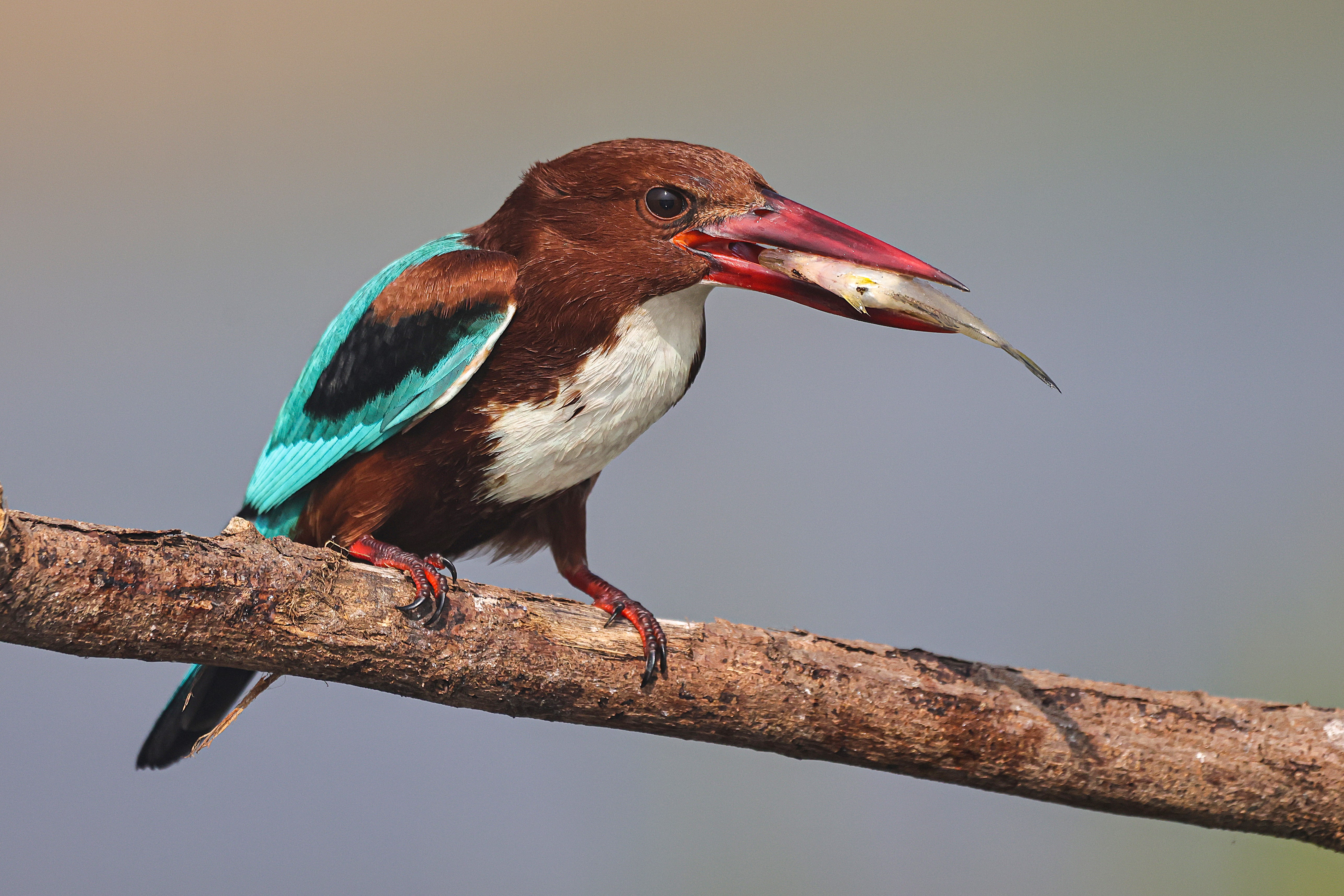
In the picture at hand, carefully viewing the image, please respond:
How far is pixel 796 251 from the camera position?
182 cm

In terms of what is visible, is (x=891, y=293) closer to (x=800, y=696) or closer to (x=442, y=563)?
(x=800, y=696)

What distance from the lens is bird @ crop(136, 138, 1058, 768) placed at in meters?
1.82

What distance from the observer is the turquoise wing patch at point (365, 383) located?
188 centimetres

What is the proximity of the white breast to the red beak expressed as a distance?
0.24ft

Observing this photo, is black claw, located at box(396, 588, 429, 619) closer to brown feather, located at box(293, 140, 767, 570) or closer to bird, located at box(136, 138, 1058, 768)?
bird, located at box(136, 138, 1058, 768)

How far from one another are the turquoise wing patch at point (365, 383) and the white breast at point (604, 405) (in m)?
0.14

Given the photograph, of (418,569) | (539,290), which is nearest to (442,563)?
(418,569)

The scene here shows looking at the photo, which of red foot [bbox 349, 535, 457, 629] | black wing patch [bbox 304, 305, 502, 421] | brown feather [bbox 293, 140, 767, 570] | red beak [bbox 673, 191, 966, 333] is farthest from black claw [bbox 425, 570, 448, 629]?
red beak [bbox 673, 191, 966, 333]

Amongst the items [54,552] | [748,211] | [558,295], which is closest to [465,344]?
[558,295]

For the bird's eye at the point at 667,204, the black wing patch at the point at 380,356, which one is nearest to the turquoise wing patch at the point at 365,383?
the black wing patch at the point at 380,356

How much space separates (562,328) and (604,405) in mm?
146

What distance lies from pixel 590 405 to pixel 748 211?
0.41 meters

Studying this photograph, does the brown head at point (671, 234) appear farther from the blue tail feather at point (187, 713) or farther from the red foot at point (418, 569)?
the blue tail feather at point (187, 713)

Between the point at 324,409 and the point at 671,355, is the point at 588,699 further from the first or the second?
the point at 324,409
